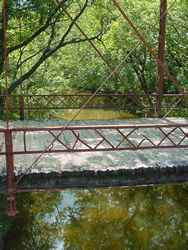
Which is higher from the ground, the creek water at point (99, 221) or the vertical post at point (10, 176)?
the vertical post at point (10, 176)

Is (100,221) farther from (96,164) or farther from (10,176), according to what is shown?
(10,176)

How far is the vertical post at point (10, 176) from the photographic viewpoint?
6.95 metres

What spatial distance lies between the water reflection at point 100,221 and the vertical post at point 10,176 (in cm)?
353

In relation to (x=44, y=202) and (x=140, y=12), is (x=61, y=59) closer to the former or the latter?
(x=140, y=12)

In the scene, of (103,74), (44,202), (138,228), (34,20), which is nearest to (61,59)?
(103,74)

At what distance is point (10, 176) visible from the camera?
7172 millimetres

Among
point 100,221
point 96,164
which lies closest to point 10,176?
point 96,164

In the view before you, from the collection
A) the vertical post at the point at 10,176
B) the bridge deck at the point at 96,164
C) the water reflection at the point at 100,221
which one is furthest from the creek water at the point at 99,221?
the vertical post at the point at 10,176

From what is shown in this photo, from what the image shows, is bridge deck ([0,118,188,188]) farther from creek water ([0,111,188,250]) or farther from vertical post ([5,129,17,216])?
creek water ([0,111,188,250])

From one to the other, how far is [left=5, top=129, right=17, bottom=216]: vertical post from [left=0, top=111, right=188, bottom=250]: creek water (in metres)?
3.45

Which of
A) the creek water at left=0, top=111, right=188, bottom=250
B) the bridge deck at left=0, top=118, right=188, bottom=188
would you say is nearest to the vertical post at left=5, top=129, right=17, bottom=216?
the bridge deck at left=0, top=118, right=188, bottom=188

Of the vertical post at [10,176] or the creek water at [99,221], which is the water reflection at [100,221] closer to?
the creek water at [99,221]

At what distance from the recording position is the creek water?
35.1ft

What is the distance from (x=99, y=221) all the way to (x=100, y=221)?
0.12ft
